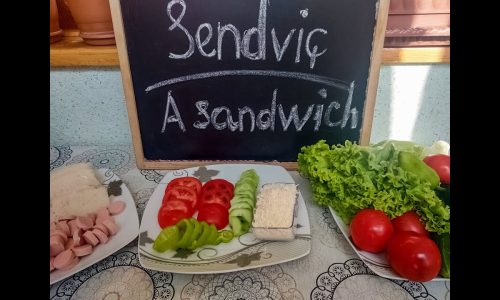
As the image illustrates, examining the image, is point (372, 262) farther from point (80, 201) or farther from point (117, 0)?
point (117, 0)

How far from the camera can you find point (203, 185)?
1035 mm

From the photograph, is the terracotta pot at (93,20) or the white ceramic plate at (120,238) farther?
the terracotta pot at (93,20)

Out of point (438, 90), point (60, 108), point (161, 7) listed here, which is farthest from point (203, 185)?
point (438, 90)

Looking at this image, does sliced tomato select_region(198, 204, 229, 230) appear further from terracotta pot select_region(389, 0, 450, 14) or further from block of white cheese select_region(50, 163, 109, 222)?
terracotta pot select_region(389, 0, 450, 14)

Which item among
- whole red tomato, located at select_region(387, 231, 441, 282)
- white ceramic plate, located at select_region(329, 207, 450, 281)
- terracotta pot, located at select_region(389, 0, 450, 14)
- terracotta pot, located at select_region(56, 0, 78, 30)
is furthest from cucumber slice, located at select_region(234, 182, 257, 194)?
terracotta pot, located at select_region(56, 0, 78, 30)

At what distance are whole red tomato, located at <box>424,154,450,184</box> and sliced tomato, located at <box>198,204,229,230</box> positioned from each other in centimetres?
54

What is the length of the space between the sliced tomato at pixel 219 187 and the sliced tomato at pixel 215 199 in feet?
0.04

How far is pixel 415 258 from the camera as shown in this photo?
A: 704 mm

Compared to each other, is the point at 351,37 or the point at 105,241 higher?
the point at 351,37

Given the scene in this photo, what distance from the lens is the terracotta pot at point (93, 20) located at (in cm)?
98

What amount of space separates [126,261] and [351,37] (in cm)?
79

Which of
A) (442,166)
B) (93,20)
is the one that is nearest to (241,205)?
(442,166)

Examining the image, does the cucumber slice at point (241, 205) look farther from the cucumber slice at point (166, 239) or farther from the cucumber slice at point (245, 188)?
the cucumber slice at point (166, 239)

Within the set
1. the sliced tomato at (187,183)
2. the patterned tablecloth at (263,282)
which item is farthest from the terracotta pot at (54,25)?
the patterned tablecloth at (263,282)
